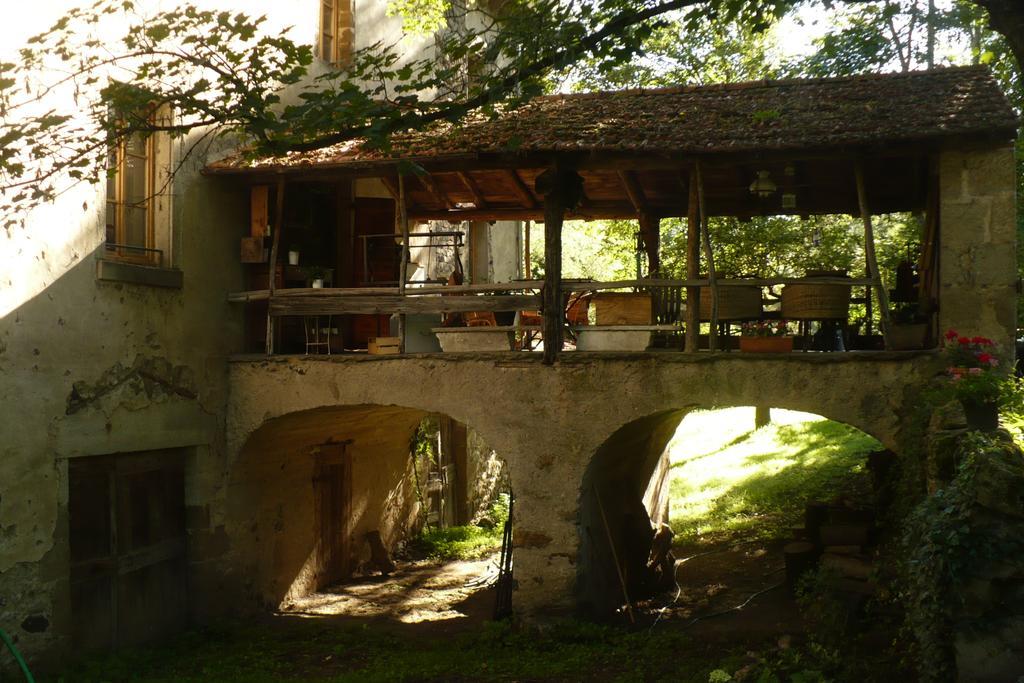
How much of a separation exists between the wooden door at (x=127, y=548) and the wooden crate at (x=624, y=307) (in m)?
4.66

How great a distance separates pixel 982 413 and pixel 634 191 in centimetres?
563

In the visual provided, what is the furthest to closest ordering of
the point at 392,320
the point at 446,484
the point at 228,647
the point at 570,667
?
the point at 446,484, the point at 392,320, the point at 228,647, the point at 570,667

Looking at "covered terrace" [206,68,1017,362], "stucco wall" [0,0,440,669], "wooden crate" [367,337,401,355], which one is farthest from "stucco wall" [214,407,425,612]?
"covered terrace" [206,68,1017,362]

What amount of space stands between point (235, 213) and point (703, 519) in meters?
9.09

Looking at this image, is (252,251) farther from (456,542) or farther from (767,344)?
(456,542)

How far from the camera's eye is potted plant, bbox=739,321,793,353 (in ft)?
29.5

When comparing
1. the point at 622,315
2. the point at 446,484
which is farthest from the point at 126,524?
the point at 446,484

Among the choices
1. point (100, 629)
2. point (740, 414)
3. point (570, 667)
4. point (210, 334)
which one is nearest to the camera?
point (570, 667)

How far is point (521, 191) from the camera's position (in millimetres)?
11633

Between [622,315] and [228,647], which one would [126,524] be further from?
[622,315]

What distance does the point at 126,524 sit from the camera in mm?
9383

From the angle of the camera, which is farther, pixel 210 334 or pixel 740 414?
pixel 740 414

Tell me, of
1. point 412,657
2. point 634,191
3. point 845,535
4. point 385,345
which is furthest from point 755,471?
point 412,657

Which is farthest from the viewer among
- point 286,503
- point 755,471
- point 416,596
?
point 755,471
